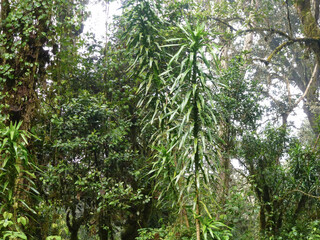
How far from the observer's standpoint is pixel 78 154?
5391mm

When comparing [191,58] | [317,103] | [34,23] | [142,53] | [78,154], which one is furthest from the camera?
[317,103]

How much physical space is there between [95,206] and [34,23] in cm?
314

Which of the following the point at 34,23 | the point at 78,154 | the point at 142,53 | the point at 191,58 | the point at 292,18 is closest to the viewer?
the point at 191,58

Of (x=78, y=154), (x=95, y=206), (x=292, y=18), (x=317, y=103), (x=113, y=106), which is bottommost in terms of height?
(x=95, y=206)

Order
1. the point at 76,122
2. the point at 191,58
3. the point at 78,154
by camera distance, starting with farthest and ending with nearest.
Result: the point at 78,154 < the point at 76,122 < the point at 191,58

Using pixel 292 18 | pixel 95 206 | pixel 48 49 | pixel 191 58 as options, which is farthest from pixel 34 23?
pixel 292 18

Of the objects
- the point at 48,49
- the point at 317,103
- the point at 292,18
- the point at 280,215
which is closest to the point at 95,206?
the point at 48,49

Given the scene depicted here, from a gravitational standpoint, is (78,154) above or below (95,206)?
above

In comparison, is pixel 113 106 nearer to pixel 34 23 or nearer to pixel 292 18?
pixel 34 23

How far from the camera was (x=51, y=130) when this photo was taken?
16.5 ft

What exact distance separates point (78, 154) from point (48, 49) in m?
1.79

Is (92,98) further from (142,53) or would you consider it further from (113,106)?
(142,53)

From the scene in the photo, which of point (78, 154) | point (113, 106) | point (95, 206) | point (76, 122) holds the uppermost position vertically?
point (113, 106)

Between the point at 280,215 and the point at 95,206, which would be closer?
the point at 280,215
